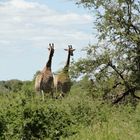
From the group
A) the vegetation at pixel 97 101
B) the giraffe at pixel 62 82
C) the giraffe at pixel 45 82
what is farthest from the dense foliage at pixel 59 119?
the giraffe at pixel 45 82

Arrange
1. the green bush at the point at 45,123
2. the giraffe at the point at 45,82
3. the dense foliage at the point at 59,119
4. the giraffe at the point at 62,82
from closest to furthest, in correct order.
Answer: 1. the dense foliage at the point at 59,119
2. the green bush at the point at 45,123
3. the giraffe at the point at 62,82
4. the giraffe at the point at 45,82

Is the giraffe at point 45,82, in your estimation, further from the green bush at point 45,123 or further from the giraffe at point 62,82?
the green bush at point 45,123

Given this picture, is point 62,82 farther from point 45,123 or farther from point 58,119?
point 45,123

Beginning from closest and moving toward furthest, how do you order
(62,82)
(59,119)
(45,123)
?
(45,123) < (59,119) < (62,82)

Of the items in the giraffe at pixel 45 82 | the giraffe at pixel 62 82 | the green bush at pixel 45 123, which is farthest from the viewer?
the giraffe at pixel 45 82

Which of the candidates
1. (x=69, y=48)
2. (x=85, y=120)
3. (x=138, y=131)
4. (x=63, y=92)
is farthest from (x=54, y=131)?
(x=69, y=48)

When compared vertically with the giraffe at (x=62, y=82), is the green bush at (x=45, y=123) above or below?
below

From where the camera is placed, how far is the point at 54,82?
27.9 metres

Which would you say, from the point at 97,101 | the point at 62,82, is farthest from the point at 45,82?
the point at 97,101

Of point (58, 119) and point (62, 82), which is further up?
point (62, 82)

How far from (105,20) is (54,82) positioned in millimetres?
6471

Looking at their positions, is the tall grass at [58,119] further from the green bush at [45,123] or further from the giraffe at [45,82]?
the giraffe at [45,82]

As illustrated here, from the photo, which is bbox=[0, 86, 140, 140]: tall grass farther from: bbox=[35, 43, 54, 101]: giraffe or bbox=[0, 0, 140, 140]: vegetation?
bbox=[35, 43, 54, 101]: giraffe

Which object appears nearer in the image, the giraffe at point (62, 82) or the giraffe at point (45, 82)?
the giraffe at point (62, 82)
